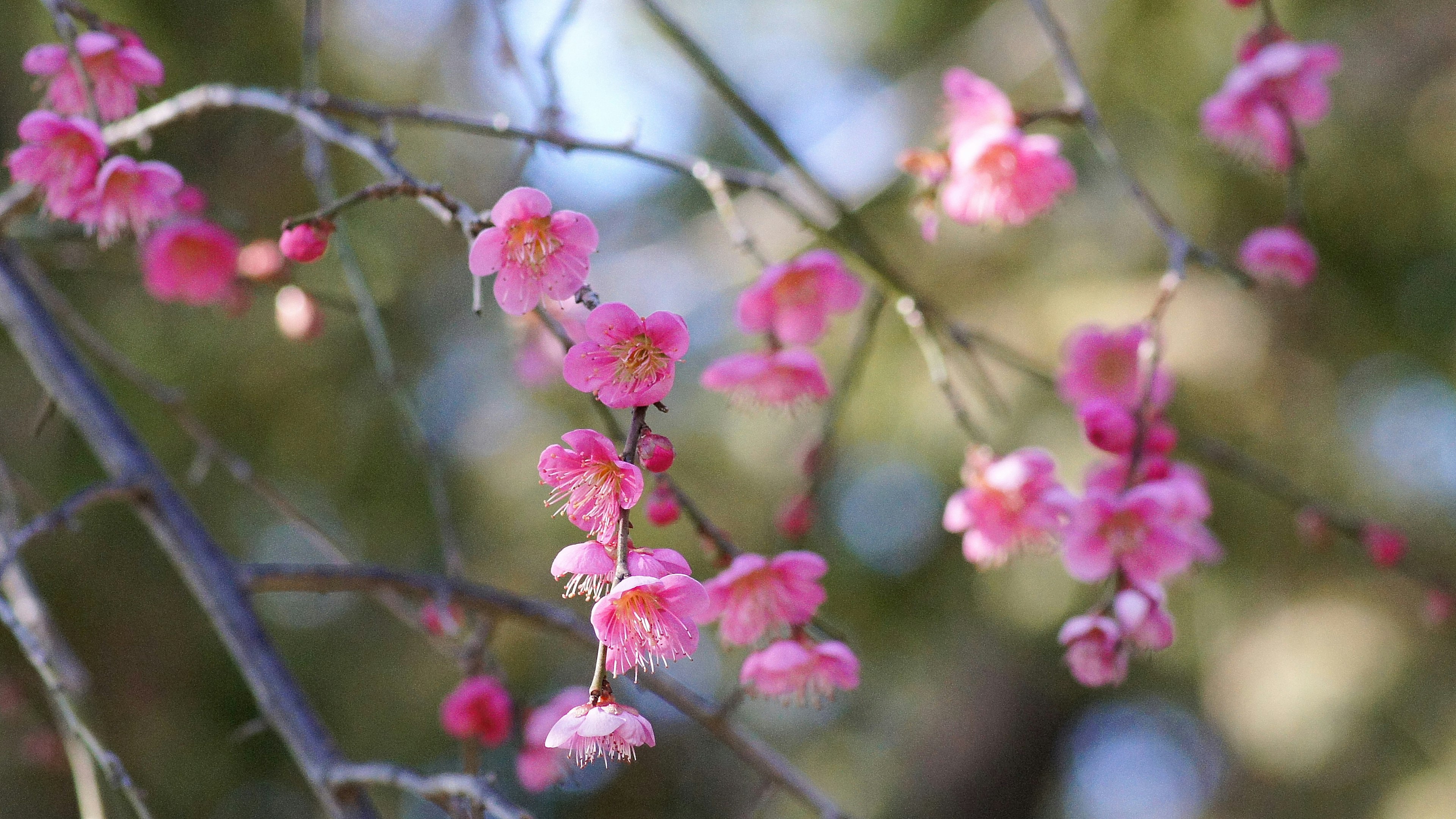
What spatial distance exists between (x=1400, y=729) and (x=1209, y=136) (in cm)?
168

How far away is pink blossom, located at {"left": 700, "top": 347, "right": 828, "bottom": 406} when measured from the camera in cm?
110

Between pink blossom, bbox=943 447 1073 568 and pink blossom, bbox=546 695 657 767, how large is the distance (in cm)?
59

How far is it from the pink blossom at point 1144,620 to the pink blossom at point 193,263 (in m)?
1.34

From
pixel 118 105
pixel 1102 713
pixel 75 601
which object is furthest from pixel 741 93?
pixel 1102 713

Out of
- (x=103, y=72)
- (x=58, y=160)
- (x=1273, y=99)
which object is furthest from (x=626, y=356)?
(x=1273, y=99)

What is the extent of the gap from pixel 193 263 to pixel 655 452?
121 cm

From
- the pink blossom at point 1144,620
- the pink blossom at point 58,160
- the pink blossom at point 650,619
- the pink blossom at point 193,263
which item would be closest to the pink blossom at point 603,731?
the pink blossom at point 650,619

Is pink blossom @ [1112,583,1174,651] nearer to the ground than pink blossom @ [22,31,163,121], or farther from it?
nearer to the ground

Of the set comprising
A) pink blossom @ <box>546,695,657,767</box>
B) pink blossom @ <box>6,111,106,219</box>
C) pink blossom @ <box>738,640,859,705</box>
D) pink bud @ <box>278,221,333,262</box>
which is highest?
pink blossom @ <box>6,111,106,219</box>

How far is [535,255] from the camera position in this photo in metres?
0.77

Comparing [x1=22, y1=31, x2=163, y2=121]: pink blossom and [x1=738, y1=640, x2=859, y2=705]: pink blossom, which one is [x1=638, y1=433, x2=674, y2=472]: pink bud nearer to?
[x1=738, y1=640, x2=859, y2=705]: pink blossom

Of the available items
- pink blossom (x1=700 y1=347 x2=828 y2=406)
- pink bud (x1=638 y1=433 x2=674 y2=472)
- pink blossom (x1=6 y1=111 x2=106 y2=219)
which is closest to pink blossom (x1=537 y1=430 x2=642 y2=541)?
pink bud (x1=638 y1=433 x2=674 y2=472)

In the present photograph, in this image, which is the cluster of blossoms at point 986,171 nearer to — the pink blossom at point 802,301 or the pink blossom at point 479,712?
the pink blossom at point 802,301

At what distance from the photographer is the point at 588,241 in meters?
0.78
